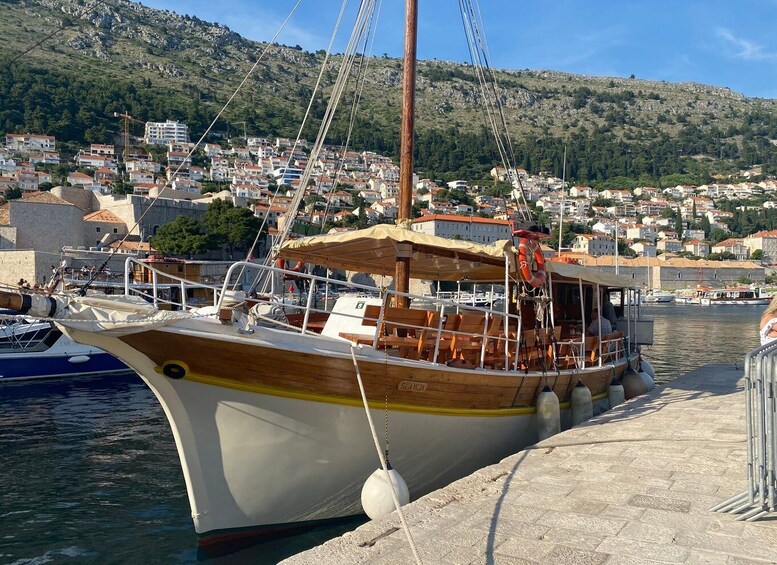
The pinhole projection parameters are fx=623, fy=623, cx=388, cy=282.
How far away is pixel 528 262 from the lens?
784 cm

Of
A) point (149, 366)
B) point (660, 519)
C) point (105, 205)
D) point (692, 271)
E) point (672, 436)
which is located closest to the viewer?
point (660, 519)

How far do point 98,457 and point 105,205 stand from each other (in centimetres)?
7343

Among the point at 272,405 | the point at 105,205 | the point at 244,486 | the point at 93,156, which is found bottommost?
the point at 244,486

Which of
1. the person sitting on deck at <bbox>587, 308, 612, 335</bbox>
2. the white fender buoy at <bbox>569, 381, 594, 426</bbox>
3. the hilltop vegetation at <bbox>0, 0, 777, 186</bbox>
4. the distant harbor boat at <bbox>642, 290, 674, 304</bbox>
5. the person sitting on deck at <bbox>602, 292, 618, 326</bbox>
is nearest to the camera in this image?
the white fender buoy at <bbox>569, 381, 594, 426</bbox>

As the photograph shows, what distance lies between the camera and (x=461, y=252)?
7852 millimetres

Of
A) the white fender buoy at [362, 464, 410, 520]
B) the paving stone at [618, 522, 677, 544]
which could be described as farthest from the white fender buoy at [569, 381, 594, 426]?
the paving stone at [618, 522, 677, 544]

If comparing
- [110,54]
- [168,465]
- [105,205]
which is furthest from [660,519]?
[110,54]

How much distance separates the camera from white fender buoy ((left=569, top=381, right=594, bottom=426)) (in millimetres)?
9098

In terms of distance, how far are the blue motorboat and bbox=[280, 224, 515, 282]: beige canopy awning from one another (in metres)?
12.5

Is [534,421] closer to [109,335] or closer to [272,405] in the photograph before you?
[272,405]

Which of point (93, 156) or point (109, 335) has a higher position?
point (93, 156)

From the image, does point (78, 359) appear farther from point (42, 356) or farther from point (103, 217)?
point (103, 217)

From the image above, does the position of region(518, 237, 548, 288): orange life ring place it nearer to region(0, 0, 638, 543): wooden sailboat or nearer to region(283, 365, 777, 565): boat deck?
region(0, 0, 638, 543): wooden sailboat

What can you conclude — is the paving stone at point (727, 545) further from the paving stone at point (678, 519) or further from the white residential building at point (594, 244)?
the white residential building at point (594, 244)
